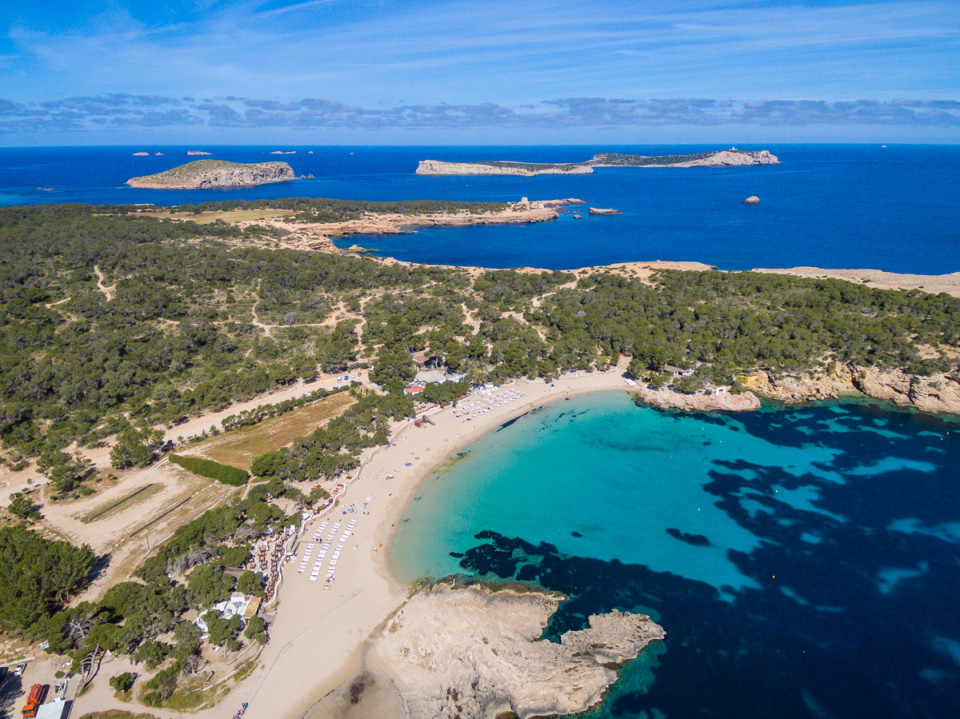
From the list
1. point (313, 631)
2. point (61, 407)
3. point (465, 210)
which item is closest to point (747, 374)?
point (313, 631)

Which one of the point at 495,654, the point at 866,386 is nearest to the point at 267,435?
the point at 495,654

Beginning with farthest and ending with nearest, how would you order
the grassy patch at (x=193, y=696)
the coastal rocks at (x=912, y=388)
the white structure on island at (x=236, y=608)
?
1. the coastal rocks at (x=912, y=388)
2. the white structure on island at (x=236, y=608)
3. the grassy patch at (x=193, y=696)

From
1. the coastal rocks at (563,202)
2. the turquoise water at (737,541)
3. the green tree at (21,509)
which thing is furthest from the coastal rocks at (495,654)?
the coastal rocks at (563,202)

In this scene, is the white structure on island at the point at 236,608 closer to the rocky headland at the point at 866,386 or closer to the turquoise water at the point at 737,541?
the turquoise water at the point at 737,541

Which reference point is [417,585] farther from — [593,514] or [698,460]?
[698,460]

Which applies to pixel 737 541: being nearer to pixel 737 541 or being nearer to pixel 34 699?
pixel 737 541

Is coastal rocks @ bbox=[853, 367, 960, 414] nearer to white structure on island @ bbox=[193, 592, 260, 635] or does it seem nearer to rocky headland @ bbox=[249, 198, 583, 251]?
white structure on island @ bbox=[193, 592, 260, 635]
